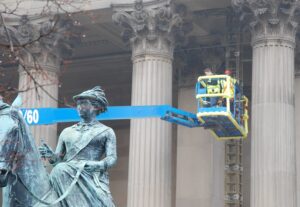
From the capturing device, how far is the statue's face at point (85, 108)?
12.5 m

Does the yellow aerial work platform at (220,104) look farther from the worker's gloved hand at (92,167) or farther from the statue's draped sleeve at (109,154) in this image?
the worker's gloved hand at (92,167)

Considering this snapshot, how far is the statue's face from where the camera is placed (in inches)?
492

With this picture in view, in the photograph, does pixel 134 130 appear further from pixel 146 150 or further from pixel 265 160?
pixel 265 160

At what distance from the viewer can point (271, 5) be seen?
30.8 m

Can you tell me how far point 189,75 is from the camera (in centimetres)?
3831

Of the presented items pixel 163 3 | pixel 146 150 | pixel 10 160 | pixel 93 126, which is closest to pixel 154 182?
pixel 146 150

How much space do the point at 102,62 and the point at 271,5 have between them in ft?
46.5

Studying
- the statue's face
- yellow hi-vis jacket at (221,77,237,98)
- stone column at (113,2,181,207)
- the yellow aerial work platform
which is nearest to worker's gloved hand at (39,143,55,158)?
the statue's face

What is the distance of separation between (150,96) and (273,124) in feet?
16.4

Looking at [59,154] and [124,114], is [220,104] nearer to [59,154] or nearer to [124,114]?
[124,114]

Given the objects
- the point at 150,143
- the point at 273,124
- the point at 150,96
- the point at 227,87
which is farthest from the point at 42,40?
the point at 273,124

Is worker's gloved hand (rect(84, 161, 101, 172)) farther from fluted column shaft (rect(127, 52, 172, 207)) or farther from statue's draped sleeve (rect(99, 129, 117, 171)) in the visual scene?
fluted column shaft (rect(127, 52, 172, 207))

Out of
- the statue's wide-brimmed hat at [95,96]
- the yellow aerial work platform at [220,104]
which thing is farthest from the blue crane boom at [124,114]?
the statue's wide-brimmed hat at [95,96]

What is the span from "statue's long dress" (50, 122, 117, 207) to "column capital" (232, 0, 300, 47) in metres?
19.2
